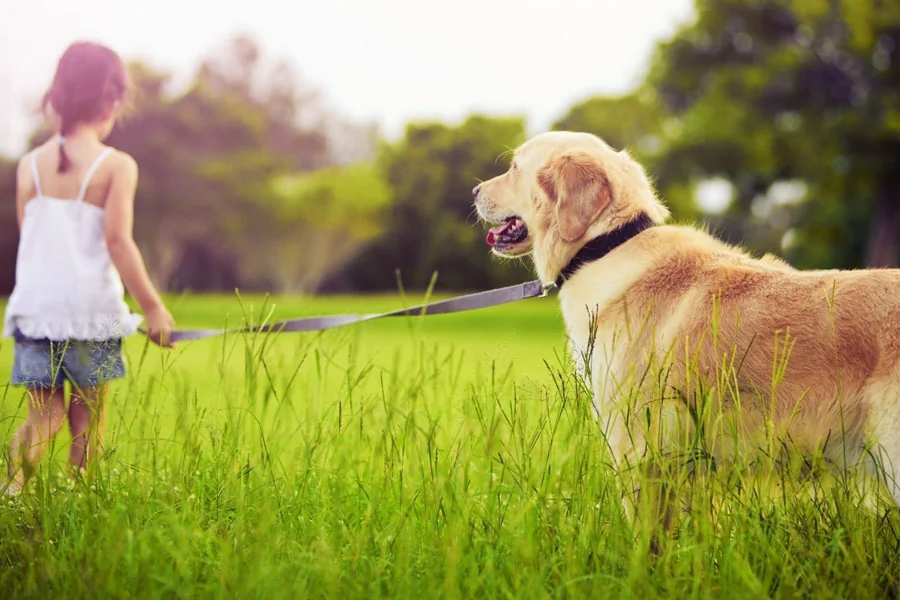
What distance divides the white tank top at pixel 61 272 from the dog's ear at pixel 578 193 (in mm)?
2143

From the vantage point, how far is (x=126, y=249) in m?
4.05

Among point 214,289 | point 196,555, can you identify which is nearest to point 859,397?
point 196,555

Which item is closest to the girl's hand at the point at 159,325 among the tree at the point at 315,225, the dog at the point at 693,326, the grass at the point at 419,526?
the grass at the point at 419,526

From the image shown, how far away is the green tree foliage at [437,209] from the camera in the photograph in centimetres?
3766

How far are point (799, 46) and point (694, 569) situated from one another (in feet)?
70.7

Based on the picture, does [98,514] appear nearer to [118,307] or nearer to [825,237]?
[118,307]

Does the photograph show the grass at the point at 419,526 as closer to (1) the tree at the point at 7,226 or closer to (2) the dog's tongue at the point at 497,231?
(2) the dog's tongue at the point at 497,231

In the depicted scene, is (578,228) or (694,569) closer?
(694,569)

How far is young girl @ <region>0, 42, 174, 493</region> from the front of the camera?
159 inches

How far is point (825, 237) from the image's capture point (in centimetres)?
2167

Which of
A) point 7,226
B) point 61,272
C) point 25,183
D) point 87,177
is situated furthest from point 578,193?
point 7,226

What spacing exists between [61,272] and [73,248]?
0.43 feet

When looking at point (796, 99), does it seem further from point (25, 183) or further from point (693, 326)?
point (25, 183)

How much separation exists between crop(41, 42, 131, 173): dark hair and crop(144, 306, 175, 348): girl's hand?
856 millimetres
